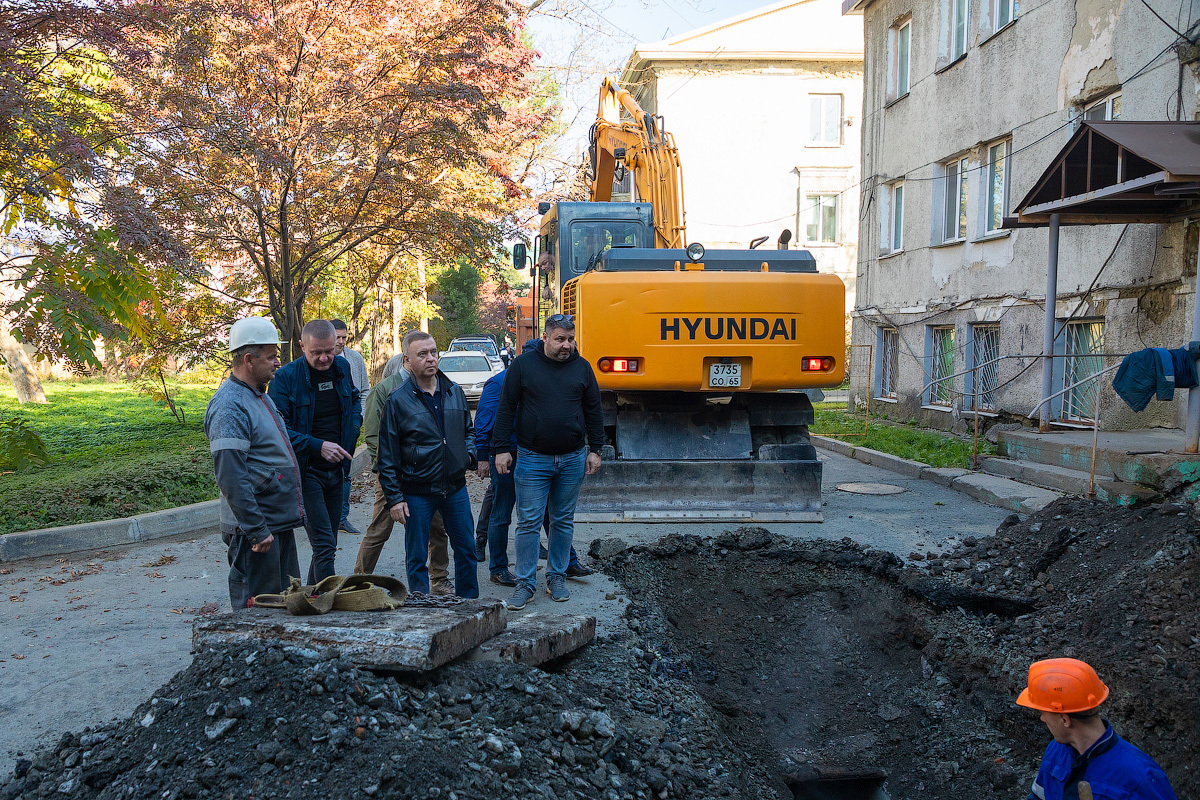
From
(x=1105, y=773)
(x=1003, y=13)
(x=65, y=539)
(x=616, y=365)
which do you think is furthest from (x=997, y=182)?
(x=65, y=539)

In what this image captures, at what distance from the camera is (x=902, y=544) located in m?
7.32

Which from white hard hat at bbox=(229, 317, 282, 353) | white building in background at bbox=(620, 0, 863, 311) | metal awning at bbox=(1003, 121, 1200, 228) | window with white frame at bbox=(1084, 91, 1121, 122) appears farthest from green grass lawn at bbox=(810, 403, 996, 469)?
white building in background at bbox=(620, 0, 863, 311)

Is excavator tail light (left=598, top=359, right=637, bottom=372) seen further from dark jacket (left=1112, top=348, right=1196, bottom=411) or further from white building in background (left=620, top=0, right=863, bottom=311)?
white building in background (left=620, top=0, right=863, bottom=311)

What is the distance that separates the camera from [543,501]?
573 centimetres

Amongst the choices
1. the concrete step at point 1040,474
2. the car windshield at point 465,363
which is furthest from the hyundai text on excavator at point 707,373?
the car windshield at point 465,363

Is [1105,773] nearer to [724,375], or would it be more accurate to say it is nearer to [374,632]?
[374,632]

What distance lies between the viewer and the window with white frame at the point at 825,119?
93.6 feet

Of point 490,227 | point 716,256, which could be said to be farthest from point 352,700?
point 490,227

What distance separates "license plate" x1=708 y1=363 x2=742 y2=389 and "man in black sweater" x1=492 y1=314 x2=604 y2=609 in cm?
224

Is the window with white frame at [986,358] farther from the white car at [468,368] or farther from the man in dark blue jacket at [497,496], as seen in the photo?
the white car at [468,368]

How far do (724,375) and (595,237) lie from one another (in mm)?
3491

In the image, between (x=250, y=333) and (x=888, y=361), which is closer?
(x=250, y=333)

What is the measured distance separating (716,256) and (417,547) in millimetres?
4332

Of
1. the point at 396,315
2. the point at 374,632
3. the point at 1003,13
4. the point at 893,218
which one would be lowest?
the point at 374,632
